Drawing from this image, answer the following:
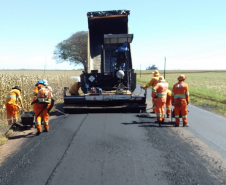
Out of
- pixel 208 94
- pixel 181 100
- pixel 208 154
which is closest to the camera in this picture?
pixel 208 154

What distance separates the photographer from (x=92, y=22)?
11617mm

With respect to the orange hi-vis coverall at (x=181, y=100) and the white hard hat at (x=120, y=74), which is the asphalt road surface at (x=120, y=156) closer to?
the orange hi-vis coverall at (x=181, y=100)

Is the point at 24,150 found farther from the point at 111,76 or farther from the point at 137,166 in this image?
the point at 111,76

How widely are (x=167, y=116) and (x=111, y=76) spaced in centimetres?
290

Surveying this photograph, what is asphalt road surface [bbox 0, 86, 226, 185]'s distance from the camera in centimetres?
392

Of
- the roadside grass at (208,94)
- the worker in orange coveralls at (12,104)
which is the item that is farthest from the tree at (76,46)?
the worker in orange coveralls at (12,104)

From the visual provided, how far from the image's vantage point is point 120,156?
15.7 ft

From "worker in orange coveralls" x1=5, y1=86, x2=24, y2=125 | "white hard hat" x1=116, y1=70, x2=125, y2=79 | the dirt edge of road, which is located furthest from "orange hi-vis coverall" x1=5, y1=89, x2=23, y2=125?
the dirt edge of road

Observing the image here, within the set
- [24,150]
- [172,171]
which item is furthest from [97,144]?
[172,171]

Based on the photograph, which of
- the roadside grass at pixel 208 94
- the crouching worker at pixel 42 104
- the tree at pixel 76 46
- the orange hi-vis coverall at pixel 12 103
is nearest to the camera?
the crouching worker at pixel 42 104

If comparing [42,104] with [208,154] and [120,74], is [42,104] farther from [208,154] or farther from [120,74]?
[208,154]

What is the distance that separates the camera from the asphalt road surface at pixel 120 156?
392 centimetres

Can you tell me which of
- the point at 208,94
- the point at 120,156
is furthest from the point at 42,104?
the point at 208,94

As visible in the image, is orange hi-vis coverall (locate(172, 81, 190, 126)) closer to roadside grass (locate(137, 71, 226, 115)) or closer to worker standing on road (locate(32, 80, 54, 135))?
roadside grass (locate(137, 71, 226, 115))
